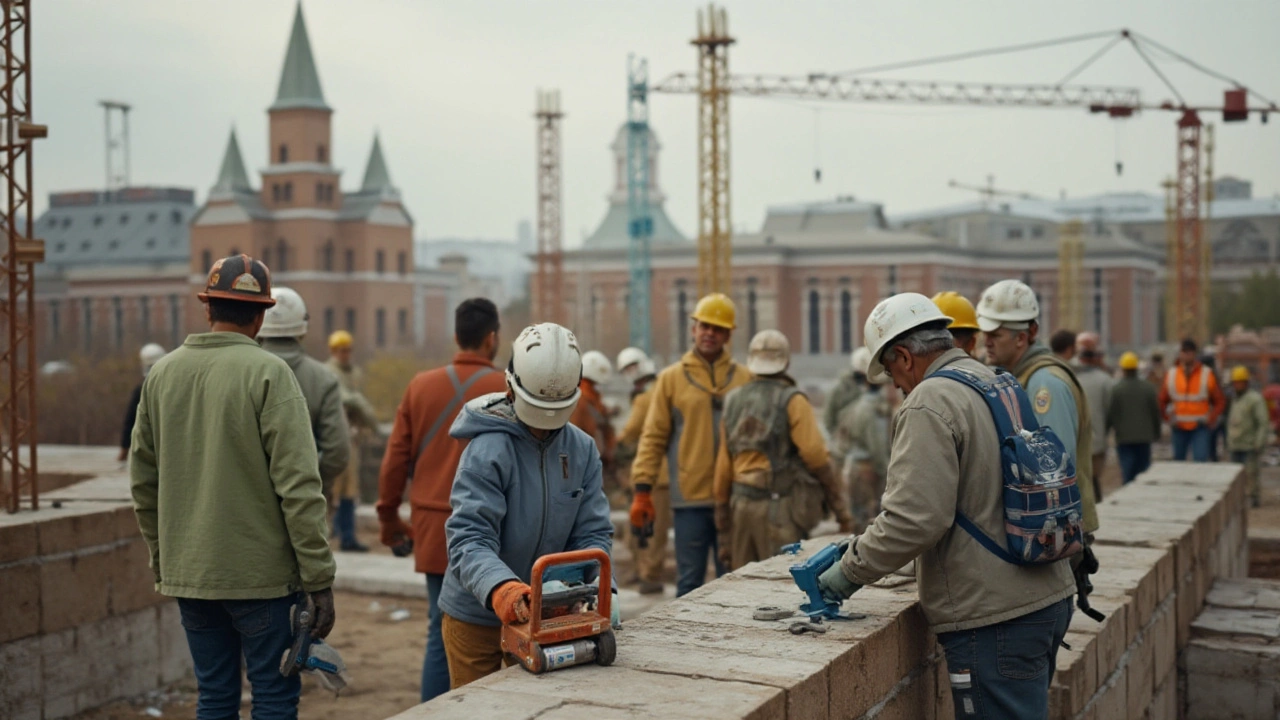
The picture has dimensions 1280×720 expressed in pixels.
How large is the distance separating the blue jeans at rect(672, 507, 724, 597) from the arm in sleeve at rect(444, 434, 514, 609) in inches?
142

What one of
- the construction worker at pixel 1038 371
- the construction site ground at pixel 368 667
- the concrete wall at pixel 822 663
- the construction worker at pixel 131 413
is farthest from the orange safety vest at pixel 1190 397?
the construction worker at pixel 131 413

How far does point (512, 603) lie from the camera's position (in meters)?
3.52

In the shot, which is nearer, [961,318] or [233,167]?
[961,318]

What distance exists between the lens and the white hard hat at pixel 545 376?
3926mm

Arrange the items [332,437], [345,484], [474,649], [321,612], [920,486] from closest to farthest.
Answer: [920,486] < [474,649] < [321,612] < [332,437] < [345,484]

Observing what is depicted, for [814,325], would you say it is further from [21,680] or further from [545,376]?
[545,376]

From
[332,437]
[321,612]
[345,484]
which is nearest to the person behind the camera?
[321,612]

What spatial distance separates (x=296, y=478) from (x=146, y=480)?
1.90 feet

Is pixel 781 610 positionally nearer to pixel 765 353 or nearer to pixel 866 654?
pixel 866 654

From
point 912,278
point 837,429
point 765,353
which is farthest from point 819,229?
point 765,353

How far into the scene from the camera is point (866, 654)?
3.78 m

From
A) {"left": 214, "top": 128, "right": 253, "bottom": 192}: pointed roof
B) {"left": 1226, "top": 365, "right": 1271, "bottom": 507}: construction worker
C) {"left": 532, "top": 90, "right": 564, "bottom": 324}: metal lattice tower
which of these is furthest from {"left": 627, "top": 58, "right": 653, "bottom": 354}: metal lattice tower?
{"left": 1226, "top": 365, "right": 1271, "bottom": 507}: construction worker

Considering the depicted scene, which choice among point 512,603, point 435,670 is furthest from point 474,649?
point 435,670

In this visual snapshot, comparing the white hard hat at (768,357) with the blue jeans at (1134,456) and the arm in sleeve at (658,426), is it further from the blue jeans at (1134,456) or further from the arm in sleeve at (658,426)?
the blue jeans at (1134,456)
